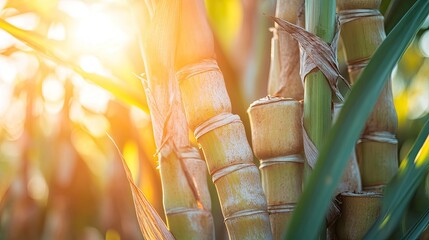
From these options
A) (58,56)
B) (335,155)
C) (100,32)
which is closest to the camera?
→ (335,155)

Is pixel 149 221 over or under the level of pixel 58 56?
under

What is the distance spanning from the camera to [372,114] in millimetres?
504

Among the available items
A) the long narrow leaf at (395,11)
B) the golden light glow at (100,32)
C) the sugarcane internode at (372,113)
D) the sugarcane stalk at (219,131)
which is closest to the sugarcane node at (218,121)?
the sugarcane stalk at (219,131)

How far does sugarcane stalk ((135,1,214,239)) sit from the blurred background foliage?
112 millimetres

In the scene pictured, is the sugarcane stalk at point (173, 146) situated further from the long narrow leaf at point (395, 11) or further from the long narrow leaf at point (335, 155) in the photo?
the long narrow leaf at point (395, 11)

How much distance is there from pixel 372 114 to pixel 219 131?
0.41 feet

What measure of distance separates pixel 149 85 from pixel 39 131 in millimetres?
849

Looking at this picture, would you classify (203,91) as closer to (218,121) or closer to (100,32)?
(218,121)

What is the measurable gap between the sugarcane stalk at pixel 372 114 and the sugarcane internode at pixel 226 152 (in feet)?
0.32

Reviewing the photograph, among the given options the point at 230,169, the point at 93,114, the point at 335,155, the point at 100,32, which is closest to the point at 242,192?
the point at 230,169

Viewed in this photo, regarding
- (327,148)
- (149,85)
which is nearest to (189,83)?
(149,85)

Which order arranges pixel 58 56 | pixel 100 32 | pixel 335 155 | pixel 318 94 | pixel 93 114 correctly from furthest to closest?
pixel 93 114
pixel 100 32
pixel 58 56
pixel 318 94
pixel 335 155

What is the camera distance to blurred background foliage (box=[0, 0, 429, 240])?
0.80m

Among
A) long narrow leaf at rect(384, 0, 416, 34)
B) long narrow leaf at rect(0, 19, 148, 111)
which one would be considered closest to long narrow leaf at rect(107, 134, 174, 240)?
long narrow leaf at rect(0, 19, 148, 111)
